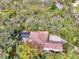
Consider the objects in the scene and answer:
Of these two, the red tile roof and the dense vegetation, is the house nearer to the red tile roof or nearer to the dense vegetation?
the red tile roof

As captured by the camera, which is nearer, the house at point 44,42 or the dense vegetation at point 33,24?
the dense vegetation at point 33,24

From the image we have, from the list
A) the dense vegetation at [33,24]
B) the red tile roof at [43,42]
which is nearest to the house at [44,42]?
the red tile roof at [43,42]

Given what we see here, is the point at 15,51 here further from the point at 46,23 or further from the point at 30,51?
the point at 46,23

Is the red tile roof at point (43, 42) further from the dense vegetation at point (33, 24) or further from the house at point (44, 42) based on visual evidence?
the dense vegetation at point (33, 24)

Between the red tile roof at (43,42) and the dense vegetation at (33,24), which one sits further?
the red tile roof at (43,42)

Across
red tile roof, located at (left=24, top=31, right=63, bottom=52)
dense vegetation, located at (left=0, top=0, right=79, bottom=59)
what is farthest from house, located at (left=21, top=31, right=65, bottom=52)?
dense vegetation, located at (left=0, top=0, right=79, bottom=59)

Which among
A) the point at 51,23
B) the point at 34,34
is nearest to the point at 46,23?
the point at 51,23

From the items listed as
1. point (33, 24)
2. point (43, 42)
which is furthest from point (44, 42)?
point (33, 24)
